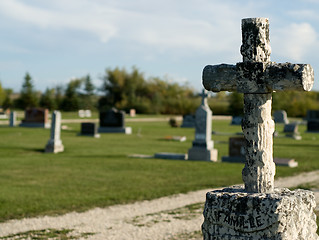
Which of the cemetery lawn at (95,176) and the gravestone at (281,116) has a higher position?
the gravestone at (281,116)

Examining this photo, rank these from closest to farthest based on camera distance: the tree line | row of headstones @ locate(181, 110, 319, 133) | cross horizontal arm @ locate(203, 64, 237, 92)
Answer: cross horizontal arm @ locate(203, 64, 237, 92) → row of headstones @ locate(181, 110, 319, 133) → the tree line

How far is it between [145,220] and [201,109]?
10.9 m

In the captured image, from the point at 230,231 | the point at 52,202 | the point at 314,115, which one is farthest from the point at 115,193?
the point at 314,115

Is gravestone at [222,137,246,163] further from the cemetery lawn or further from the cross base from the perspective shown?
the cross base

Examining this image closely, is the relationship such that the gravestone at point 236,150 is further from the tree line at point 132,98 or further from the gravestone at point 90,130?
the tree line at point 132,98

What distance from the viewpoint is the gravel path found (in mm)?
7950

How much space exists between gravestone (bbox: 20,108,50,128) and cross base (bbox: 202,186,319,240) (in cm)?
3552

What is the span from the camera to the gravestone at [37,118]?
38219 mm

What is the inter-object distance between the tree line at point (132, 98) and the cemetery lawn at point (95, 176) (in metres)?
43.2

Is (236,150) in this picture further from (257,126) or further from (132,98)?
(132,98)

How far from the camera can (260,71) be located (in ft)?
13.3

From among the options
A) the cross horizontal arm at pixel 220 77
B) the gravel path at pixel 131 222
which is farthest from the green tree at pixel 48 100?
the cross horizontal arm at pixel 220 77

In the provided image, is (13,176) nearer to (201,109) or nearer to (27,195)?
(27,195)

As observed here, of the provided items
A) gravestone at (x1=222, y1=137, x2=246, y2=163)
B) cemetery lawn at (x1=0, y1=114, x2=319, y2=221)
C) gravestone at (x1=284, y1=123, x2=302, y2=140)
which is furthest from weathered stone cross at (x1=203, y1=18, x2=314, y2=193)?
gravestone at (x1=284, y1=123, x2=302, y2=140)
